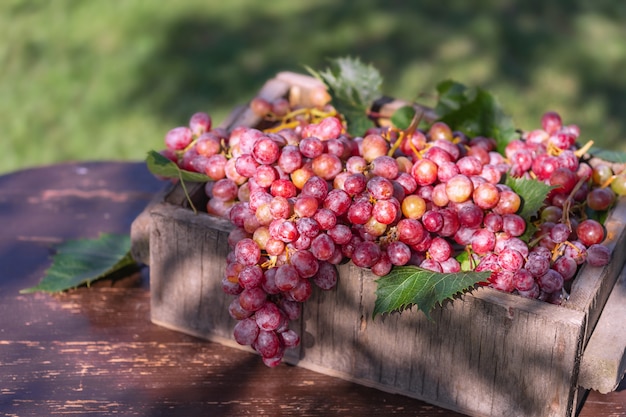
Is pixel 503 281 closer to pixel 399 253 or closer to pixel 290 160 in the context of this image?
pixel 399 253

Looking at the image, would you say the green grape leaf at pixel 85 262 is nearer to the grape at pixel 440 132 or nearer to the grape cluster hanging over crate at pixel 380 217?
the grape cluster hanging over crate at pixel 380 217

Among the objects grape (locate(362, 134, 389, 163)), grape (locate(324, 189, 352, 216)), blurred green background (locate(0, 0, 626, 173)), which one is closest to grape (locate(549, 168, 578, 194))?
grape (locate(362, 134, 389, 163))

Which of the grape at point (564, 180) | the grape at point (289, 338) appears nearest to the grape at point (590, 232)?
the grape at point (564, 180)

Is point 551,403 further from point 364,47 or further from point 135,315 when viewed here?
point 364,47

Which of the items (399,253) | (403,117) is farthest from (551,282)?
(403,117)

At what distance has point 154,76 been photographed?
14.1 feet

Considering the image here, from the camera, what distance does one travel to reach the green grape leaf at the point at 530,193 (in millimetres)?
1737

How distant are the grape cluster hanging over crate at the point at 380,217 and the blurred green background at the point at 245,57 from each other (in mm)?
2115

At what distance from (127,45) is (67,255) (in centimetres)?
249

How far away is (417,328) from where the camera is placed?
5.54ft

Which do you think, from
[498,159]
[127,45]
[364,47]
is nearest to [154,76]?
[127,45]

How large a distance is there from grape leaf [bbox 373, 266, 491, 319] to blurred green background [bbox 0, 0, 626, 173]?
237 cm

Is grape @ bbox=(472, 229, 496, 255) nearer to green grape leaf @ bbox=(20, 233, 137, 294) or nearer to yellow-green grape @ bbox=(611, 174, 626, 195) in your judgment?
yellow-green grape @ bbox=(611, 174, 626, 195)

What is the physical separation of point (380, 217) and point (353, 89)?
1.91ft
